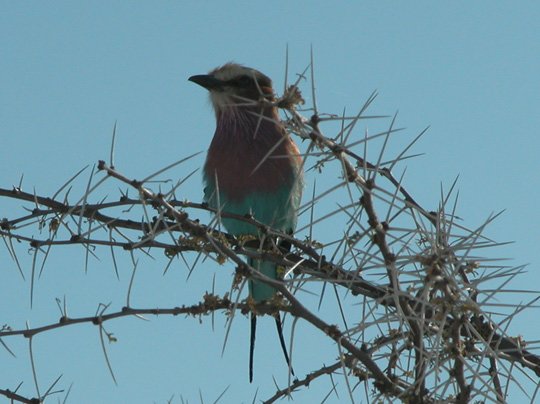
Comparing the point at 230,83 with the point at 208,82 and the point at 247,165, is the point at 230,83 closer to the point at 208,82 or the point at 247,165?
the point at 208,82

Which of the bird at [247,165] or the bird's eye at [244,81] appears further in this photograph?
the bird's eye at [244,81]

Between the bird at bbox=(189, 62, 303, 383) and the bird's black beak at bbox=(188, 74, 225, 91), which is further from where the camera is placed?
the bird's black beak at bbox=(188, 74, 225, 91)

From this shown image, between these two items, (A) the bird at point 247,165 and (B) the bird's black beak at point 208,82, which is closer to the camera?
(A) the bird at point 247,165

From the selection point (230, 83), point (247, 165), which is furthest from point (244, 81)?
point (247, 165)

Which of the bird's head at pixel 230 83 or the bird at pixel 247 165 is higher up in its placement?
the bird's head at pixel 230 83

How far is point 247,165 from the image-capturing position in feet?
16.9

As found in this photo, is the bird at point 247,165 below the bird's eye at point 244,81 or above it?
below

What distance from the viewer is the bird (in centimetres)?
500

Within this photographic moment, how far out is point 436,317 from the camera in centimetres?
189

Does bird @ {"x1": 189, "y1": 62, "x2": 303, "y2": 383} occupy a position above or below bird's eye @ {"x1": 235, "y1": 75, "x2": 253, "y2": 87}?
below

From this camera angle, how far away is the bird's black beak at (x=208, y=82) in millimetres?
5616

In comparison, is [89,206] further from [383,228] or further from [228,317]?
[383,228]

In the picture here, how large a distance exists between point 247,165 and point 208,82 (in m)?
0.72

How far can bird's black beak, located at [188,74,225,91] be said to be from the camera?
5.62 m
